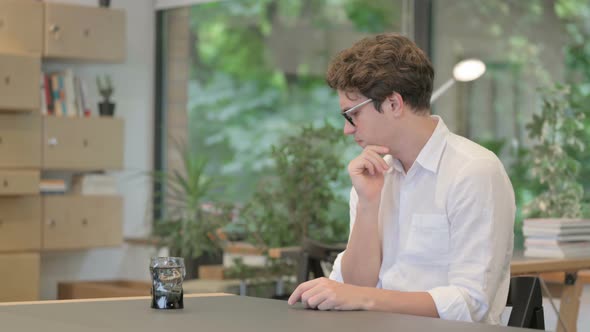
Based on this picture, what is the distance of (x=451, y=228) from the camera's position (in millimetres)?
2252

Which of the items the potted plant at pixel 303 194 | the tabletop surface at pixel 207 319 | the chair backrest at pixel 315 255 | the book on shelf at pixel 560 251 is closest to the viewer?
the tabletop surface at pixel 207 319

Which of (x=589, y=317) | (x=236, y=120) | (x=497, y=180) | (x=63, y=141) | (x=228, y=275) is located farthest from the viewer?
(x=236, y=120)

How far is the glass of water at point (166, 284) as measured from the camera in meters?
1.99

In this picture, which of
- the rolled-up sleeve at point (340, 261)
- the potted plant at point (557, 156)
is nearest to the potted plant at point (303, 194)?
the potted plant at point (557, 156)

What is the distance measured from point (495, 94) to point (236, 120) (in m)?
1.92

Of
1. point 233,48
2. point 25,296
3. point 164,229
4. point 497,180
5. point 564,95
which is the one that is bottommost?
point 25,296

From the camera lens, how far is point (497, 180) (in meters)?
2.23

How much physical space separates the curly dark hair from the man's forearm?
0.25 m

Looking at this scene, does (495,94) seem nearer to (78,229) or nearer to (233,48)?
(233,48)

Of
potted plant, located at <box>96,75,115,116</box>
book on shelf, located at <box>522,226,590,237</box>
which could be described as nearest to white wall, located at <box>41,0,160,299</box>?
potted plant, located at <box>96,75,115,116</box>

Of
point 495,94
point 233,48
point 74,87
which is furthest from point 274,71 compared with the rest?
point 495,94

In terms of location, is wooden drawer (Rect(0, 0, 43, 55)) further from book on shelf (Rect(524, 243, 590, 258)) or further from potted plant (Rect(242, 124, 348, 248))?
book on shelf (Rect(524, 243, 590, 258))

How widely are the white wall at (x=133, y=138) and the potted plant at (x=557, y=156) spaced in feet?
9.19

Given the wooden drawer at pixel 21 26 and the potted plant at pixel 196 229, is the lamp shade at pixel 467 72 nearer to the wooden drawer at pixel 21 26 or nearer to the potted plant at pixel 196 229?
the potted plant at pixel 196 229
